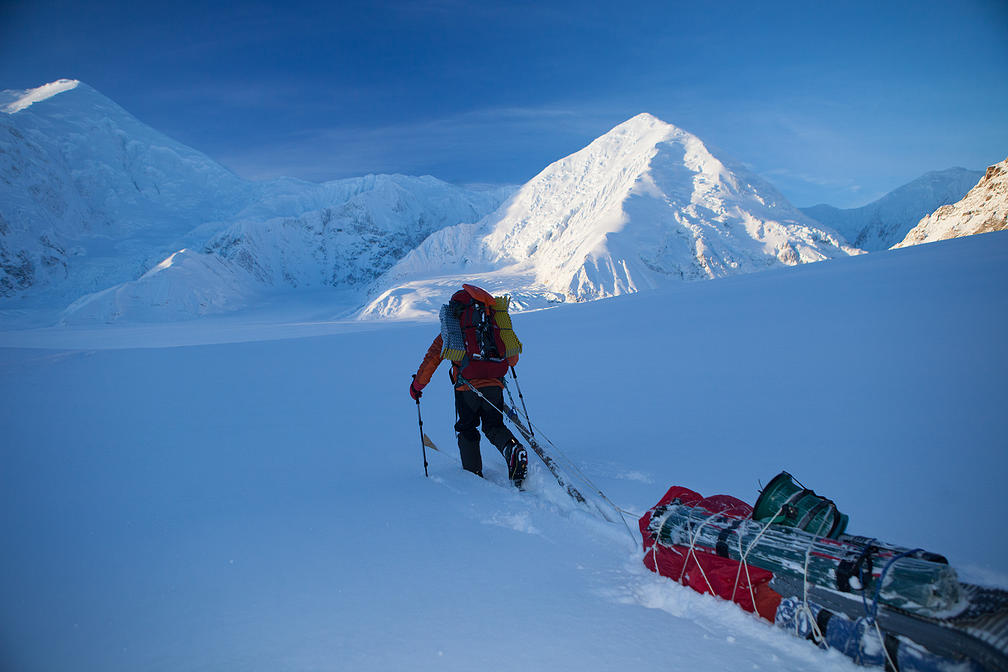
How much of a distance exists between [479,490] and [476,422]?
0.95 m

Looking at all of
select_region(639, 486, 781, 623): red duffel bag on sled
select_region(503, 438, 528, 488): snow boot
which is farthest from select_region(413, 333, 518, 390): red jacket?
select_region(639, 486, 781, 623): red duffel bag on sled

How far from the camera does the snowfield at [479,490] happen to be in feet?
7.83

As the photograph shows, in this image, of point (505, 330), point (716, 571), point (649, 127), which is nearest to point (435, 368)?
point (505, 330)

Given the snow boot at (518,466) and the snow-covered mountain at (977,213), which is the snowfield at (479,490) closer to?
the snow boot at (518,466)

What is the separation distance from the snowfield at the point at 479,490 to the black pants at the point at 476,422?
0.30 metres

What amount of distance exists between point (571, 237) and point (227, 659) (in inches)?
6967

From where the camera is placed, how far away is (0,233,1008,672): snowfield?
239 centimetres

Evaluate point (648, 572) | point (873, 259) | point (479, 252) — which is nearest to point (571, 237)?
point (479, 252)

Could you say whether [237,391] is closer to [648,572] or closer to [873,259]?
[648,572]

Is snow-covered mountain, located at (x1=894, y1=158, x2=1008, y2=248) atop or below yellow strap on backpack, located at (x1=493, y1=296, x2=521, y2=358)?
atop

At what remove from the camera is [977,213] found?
5762cm

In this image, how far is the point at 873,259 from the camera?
485 inches

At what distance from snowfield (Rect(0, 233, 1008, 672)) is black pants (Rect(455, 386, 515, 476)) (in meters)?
0.30

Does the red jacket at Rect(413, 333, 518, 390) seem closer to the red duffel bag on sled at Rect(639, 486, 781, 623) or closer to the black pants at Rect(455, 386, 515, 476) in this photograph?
the black pants at Rect(455, 386, 515, 476)
